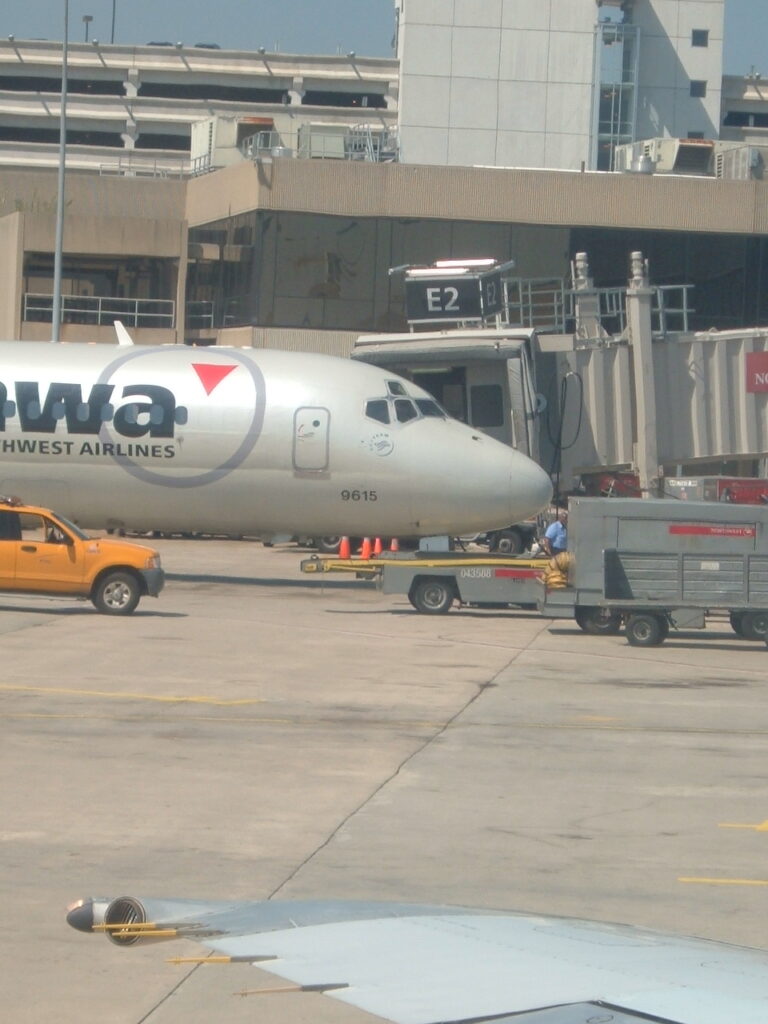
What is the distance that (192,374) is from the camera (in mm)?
27422

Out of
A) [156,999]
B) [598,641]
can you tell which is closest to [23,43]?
[598,641]

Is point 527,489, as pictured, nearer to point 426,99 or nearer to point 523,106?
point 426,99

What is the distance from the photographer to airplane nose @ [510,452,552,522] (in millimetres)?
26703

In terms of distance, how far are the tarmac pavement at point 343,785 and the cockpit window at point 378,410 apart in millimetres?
5897

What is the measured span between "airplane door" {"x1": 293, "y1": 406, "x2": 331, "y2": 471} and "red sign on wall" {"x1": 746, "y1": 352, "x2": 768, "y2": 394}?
976 cm

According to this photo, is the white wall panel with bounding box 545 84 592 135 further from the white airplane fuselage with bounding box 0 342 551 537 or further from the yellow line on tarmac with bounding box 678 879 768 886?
the yellow line on tarmac with bounding box 678 879 768 886

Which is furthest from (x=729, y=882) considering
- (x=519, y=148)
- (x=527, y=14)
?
(x=527, y=14)

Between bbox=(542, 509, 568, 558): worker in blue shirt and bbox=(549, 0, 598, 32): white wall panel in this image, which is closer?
bbox=(542, 509, 568, 558): worker in blue shirt

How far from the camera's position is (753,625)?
23.5m

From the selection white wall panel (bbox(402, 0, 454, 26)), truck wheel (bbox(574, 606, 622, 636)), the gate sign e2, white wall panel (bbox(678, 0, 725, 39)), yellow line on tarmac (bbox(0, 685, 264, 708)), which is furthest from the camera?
white wall panel (bbox(678, 0, 725, 39))

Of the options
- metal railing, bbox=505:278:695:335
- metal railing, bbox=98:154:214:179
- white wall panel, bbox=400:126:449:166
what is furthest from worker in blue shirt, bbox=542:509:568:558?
white wall panel, bbox=400:126:449:166

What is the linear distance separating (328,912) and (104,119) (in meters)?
107

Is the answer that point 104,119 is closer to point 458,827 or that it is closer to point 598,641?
point 598,641

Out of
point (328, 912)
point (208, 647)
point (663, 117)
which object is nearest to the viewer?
point (328, 912)
